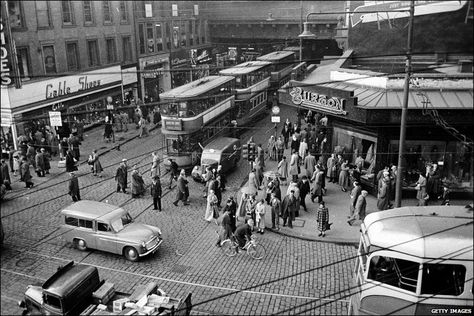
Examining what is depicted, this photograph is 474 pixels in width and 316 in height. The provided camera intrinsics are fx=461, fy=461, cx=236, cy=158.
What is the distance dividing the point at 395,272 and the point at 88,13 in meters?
26.8

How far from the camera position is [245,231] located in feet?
50.2

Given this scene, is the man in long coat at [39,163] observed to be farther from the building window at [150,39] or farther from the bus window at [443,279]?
the building window at [150,39]

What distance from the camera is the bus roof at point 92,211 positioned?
15188 millimetres

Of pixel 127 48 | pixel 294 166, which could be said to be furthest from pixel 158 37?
pixel 294 166


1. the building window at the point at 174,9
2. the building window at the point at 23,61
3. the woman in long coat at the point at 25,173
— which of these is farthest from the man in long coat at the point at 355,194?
the building window at the point at 174,9

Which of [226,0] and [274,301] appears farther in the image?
[226,0]

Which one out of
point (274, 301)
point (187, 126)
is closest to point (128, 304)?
point (274, 301)

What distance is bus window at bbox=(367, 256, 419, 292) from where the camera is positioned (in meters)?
9.61

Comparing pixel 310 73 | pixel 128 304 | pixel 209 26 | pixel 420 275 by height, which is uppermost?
pixel 209 26

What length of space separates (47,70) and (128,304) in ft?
70.6

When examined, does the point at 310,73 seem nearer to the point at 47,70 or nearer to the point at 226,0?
the point at 47,70

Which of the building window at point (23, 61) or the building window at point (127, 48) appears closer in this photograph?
the building window at point (23, 61)

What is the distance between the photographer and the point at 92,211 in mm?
15430

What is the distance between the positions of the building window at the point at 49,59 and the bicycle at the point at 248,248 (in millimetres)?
18397
